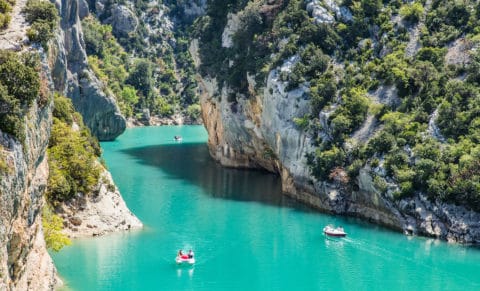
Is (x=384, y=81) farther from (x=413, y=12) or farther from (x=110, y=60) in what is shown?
(x=110, y=60)

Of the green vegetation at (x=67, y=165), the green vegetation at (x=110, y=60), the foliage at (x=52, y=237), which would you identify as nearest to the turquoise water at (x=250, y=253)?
the foliage at (x=52, y=237)

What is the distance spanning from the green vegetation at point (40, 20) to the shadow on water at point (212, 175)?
40925 millimetres

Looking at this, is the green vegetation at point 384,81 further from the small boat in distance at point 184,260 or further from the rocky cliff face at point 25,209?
the rocky cliff face at point 25,209

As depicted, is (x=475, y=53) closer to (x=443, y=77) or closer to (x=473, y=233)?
(x=443, y=77)

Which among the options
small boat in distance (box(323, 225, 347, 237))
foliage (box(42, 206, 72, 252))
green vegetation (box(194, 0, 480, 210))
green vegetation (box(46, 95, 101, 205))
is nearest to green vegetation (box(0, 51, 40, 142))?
foliage (box(42, 206, 72, 252))

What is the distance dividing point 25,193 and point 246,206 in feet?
139

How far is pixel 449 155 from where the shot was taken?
202 ft

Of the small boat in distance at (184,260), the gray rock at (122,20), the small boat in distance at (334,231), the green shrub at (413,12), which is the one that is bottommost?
the small boat in distance at (184,260)

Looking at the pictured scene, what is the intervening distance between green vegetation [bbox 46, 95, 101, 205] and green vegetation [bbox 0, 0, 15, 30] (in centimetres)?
1840

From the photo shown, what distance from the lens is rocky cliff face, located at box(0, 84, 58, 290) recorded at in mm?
28797

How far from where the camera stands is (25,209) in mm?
32875

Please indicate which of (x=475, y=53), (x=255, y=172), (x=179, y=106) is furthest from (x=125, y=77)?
(x=475, y=53)

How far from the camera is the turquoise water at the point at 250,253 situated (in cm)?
4791

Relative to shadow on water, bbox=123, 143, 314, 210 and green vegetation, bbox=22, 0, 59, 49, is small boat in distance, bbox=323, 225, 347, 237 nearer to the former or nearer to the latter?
shadow on water, bbox=123, 143, 314, 210
